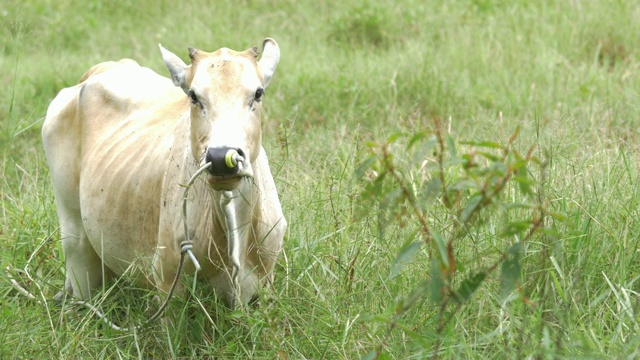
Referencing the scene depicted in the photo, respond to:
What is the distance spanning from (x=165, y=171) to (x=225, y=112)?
71 cm

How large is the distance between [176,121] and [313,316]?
1131 millimetres

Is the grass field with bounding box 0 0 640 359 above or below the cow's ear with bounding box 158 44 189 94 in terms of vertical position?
below

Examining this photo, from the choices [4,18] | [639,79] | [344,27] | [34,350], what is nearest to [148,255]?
[34,350]

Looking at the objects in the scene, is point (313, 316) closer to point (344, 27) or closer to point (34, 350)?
point (34, 350)

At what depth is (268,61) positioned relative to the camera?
4.12 meters

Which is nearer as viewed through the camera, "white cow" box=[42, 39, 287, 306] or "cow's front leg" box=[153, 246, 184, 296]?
"white cow" box=[42, 39, 287, 306]

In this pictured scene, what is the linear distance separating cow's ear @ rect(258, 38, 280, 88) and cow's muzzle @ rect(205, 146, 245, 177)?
0.59m

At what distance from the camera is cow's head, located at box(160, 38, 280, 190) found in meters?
3.46

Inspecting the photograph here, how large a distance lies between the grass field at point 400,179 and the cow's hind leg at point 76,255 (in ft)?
0.26

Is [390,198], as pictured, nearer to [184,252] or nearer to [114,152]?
[184,252]

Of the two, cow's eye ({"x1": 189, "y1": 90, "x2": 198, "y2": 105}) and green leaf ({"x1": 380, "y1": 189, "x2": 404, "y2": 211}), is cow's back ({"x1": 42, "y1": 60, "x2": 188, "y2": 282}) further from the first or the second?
green leaf ({"x1": 380, "y1": 189, "x2": 404, "y2": 211})

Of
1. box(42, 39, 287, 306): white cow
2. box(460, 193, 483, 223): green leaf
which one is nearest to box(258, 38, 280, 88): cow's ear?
box(42, 39, 287, 306): white cow

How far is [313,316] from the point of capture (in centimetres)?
388

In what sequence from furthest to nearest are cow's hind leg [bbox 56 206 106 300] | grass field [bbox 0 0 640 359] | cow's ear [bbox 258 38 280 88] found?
cow's hind leg [bbox 56 206 106 300] → cow's ear [bbox 258 38 280 88] → grass field [bbox 0 0 640 359]
